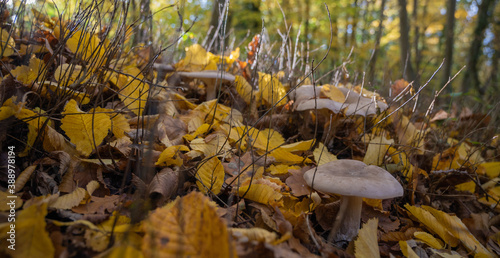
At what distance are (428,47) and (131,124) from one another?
19.5 meters

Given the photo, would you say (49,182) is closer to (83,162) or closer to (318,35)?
(83,162)

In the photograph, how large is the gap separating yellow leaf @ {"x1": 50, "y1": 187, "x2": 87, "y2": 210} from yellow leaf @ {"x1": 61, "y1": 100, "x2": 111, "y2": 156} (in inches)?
9.9

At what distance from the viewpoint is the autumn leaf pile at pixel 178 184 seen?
0.86 meters

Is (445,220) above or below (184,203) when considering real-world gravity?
below

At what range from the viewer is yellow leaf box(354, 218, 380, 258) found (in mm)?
1151

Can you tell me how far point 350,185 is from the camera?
1161mm

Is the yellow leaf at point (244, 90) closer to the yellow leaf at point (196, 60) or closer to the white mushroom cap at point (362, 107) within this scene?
the yellow leaf at point (196, 60)

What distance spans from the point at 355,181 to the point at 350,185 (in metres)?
0.04

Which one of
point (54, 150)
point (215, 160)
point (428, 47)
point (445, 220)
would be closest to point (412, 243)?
point (445, 220)

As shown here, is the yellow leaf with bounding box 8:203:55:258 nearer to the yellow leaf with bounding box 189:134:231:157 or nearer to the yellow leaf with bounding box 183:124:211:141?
the yellow leaf with bounding box 189:134:231:157

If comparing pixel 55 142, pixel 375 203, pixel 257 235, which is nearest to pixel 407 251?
pixel 375 203

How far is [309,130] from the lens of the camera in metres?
2.13

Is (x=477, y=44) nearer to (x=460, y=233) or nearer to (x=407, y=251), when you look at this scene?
(x=460, y=233)

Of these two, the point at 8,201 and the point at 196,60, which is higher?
the point at 196,60
